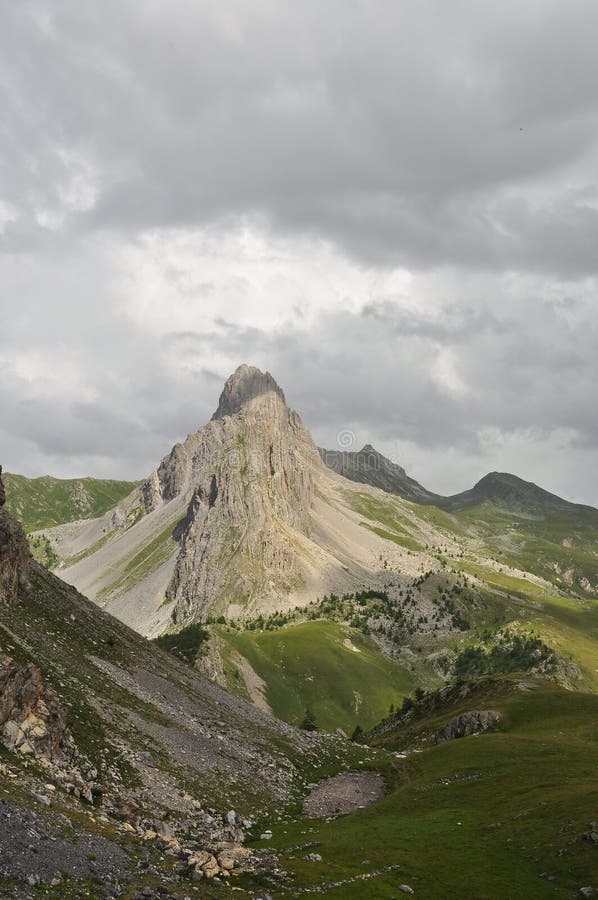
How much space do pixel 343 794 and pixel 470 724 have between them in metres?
50.1

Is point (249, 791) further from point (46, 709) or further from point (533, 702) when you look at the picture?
point (533, 702)

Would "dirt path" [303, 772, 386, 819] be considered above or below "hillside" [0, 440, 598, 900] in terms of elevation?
below

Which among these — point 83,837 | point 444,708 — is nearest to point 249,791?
point 83,837

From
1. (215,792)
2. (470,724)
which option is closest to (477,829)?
(215,792)

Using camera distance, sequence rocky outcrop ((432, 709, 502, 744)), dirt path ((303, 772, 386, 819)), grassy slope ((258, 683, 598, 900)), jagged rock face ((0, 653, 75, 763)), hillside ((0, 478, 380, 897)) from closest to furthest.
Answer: hillside ((0, 478, 380, 897)) < grassy slope ((258, 683, 598, 900)) < jagged rock face ((0, 653, 75, 763)) < dirt path ((303, 772, 386, 819)) < rocky outcrop ((432, 709, 502, 744))

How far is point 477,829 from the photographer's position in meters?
61.3

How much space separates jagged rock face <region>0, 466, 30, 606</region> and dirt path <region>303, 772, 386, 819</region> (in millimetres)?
47112

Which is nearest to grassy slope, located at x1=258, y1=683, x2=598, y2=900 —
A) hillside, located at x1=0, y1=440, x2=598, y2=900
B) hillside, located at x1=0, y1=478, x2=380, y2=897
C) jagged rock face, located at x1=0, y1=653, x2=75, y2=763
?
hillside, located at x1=0, y1=440, x2=598, y2=900

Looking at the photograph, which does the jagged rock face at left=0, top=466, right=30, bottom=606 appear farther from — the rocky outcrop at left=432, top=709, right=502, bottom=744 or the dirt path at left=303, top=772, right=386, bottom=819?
the rocky outcrop at left=432, top=709, right=502, bottom=744

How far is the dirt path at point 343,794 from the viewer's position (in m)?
77.2

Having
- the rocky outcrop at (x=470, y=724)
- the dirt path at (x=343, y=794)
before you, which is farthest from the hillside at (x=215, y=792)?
the rocky outcrop at (x=470, y=724)

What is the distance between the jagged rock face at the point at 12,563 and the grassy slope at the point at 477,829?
155 feet

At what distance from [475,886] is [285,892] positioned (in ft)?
47.2

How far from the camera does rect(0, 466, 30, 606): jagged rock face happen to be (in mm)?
85750
